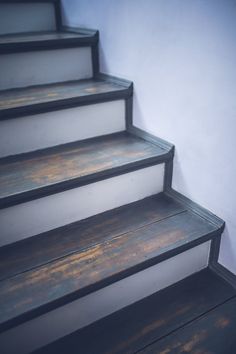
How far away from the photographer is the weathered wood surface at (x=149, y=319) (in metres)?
0.94

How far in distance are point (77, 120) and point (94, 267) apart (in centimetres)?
65

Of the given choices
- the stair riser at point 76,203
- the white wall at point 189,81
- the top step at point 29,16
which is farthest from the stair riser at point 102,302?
the top step at point 29,16

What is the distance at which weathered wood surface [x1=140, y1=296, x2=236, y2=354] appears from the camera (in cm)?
92

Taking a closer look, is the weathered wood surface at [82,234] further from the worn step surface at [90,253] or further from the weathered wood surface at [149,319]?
the weathered wood surface at [149,319]

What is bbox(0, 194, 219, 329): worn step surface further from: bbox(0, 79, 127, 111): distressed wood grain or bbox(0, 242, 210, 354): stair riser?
bbox(0, 79, 127, 111): distressed wood grain

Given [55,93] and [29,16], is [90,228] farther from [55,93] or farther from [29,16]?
[29,16]

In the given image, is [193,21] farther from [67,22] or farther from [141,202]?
[67,22]

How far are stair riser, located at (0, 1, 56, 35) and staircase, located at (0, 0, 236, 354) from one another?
0.85ft

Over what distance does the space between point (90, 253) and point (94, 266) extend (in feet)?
0.20

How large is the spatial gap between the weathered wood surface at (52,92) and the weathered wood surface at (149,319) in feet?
2.75

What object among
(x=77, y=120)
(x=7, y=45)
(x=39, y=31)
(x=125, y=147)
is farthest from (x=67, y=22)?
(x=125, y=147)

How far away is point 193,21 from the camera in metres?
1.02

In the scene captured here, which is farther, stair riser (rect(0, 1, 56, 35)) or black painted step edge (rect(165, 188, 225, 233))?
stair riser (rect(0, 1, 56, 35))

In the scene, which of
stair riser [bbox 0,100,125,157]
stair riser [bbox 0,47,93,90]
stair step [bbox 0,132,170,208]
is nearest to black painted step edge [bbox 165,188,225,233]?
stair step [bbox 0,132,170,208]
